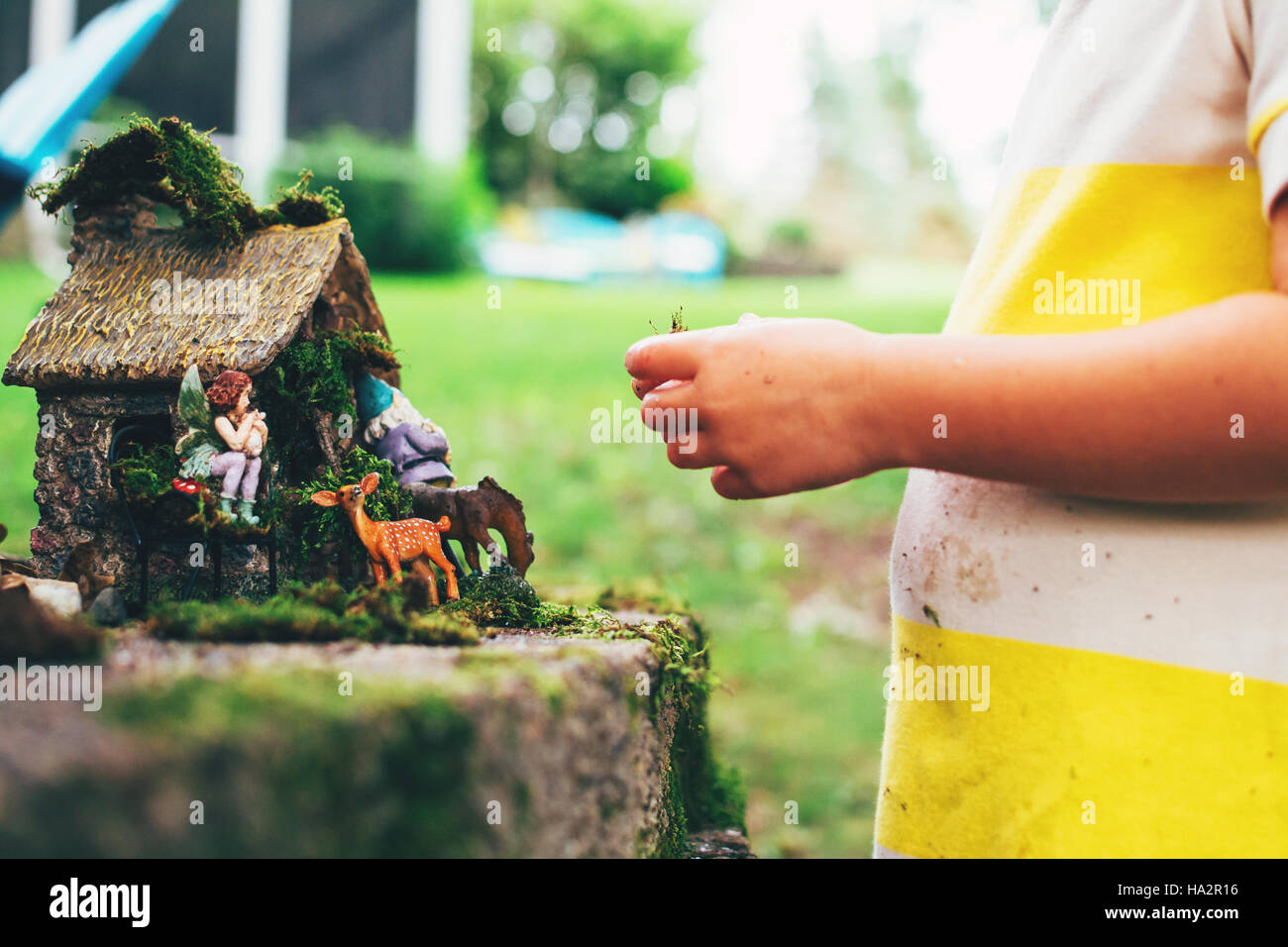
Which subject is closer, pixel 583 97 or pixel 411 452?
pixel 411 452

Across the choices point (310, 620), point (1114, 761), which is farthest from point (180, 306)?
point (1114, 761)

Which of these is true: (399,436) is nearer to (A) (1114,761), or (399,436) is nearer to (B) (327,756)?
(B) (327,756)

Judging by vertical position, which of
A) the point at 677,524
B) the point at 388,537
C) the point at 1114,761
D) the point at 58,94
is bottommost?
the point at 1114,761

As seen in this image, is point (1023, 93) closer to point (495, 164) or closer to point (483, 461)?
point (483, 461)

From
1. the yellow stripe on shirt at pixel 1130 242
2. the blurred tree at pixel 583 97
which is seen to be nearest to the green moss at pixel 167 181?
the yellow stripe on shirt at pixel 1130 242

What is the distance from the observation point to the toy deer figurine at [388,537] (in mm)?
1486

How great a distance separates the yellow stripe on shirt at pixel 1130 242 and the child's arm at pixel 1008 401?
0.19 metres

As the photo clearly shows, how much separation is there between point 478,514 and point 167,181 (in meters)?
0.76

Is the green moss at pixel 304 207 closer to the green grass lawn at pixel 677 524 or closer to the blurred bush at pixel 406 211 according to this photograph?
the green grass lawn at pixel 677 524

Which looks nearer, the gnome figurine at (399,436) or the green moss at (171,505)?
the green moss at (171,505)

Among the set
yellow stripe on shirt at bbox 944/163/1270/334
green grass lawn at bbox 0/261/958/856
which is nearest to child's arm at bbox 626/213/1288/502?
yellow stripe on shirt at bbox 944/163/1270/334

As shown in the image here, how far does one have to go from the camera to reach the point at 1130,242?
1.37 m
